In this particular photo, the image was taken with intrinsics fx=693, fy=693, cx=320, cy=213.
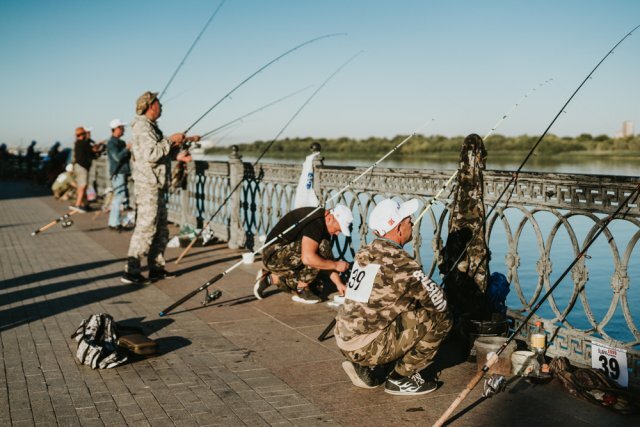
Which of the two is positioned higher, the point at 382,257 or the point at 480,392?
the point at 382,257

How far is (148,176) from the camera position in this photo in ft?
28.1

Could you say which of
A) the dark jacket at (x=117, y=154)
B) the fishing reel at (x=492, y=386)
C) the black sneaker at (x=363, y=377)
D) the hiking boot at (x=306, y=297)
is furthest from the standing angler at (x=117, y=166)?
the fishing reel at (x=492, y=386)

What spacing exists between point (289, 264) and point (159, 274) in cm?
233

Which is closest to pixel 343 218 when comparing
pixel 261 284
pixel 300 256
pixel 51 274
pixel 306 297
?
pixel 300 256

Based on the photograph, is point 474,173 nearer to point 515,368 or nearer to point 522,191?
point 522,191

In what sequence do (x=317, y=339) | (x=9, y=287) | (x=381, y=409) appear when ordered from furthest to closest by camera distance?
(x=9, y=287) < (x=317, y=339) < (x=381, y=409)

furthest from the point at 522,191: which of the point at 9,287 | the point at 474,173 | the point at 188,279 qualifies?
the point at 9,287

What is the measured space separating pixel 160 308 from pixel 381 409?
3588 mm

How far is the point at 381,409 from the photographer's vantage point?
4.57m

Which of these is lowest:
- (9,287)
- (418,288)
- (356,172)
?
(9,287)

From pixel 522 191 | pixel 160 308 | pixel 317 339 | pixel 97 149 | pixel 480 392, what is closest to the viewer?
pixel 480 392

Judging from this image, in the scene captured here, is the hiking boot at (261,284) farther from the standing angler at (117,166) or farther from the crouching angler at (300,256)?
the standing angler at (117,166)

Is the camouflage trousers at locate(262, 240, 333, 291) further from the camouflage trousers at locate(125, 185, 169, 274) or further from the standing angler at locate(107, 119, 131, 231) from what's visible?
the standing angler at locate(107, 119, 131, 231)

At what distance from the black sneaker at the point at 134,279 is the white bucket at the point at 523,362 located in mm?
5125
